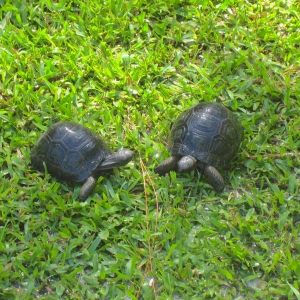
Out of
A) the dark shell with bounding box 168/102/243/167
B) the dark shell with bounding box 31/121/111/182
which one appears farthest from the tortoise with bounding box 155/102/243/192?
the dark shell with bounding box 31/121/111/182

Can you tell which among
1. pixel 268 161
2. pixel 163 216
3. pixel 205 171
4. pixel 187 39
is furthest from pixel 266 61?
pixel 163 216

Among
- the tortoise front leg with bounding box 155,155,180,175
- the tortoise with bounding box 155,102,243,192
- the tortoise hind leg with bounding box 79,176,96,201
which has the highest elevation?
the tortoise with bounding box 155,102,243,192

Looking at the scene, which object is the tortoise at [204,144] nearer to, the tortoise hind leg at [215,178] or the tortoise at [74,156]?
the tortoise hind leg at [215,178]

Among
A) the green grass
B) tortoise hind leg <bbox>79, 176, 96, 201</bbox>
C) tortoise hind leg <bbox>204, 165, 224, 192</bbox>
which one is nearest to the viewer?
the green grass

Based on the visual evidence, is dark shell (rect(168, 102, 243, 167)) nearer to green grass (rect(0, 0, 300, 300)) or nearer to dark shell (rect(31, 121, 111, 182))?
green grass (rect(0, 0, 300, 300))

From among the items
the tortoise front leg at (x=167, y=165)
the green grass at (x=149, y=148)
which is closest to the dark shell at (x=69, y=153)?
the green grass at (x=149, y=148)
